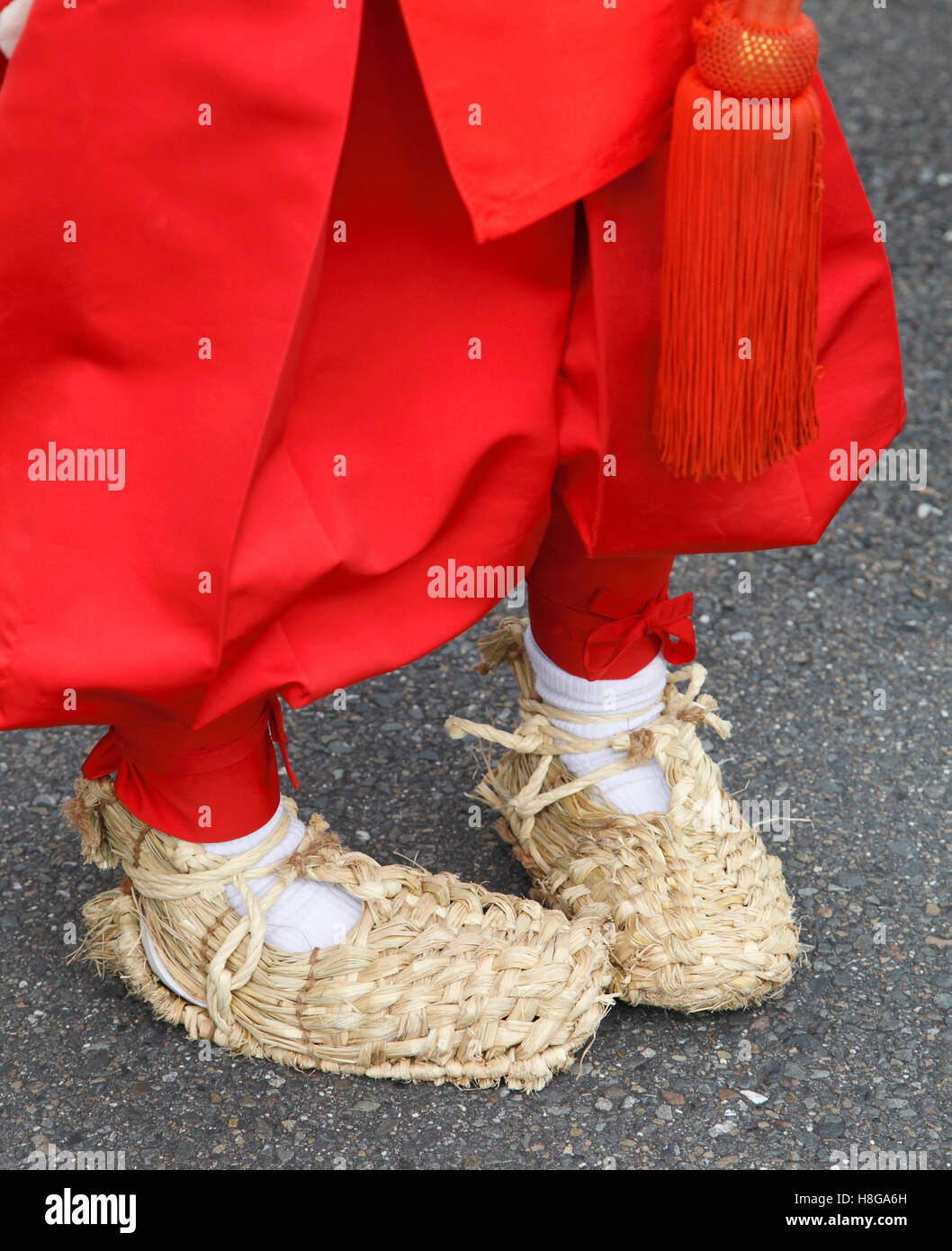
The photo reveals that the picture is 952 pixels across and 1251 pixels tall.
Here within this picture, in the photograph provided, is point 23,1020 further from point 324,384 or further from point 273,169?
point 273,169

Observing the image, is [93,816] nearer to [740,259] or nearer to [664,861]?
[664,861]

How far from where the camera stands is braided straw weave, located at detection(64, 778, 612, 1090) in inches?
41.7

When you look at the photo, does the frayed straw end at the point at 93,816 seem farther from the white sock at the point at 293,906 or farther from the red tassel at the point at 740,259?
the red tassel at the point at 740,259

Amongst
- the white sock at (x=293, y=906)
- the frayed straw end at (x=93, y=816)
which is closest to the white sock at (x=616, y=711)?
the white sock at (x=293, y=906)

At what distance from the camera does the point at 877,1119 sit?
1.06 m

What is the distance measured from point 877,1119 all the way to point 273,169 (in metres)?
0.77

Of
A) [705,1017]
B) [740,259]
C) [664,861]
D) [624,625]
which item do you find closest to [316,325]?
[740,259]

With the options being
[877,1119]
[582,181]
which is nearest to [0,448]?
[582,181]

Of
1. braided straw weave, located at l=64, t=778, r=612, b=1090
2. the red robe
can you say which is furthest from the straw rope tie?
the red robe

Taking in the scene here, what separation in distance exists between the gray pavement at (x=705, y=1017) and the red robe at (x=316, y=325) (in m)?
0.34

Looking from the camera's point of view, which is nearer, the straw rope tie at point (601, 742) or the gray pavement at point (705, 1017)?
the gray pavement at point (705, 1017)

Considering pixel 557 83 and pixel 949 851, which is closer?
pixel 557 83

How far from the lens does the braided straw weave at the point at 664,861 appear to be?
110cm

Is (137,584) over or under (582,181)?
under
